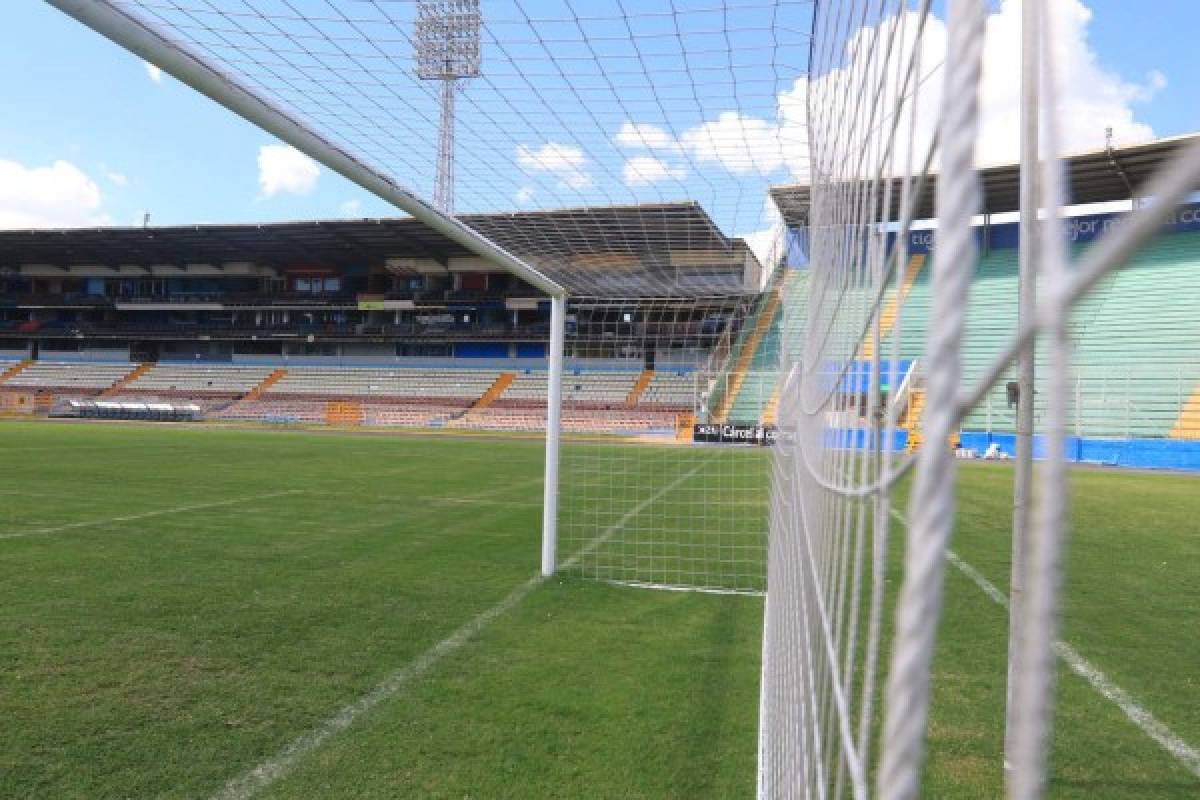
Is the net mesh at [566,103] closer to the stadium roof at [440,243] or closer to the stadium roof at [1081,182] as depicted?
the stadium roof at [440,243]

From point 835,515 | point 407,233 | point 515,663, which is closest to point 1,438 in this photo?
point 407,233

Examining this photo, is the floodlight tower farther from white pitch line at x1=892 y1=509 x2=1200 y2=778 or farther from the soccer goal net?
white pitch line at x1=892 y1=509 x2=1200 y2=778

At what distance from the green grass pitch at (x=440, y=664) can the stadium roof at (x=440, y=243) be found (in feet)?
8.37

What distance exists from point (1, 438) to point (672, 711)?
21.3 metres

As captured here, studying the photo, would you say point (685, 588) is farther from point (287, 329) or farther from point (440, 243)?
point (287, 329)

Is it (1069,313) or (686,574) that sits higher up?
(1069,313)

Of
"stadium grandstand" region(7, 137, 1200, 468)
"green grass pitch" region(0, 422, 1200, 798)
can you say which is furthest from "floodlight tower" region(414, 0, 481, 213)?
"stadium grandstand" region(7, 137, 1200, 468)

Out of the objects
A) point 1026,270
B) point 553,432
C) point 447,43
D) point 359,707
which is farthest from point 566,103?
point 1026,270

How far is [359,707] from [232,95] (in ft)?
8.26

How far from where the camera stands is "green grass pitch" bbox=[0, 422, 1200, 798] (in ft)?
8.87

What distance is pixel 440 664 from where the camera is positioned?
376 cm

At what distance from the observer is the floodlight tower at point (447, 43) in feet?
12.2

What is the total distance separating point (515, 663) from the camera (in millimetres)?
3789

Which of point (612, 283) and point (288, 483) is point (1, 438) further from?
point (612, 283)
